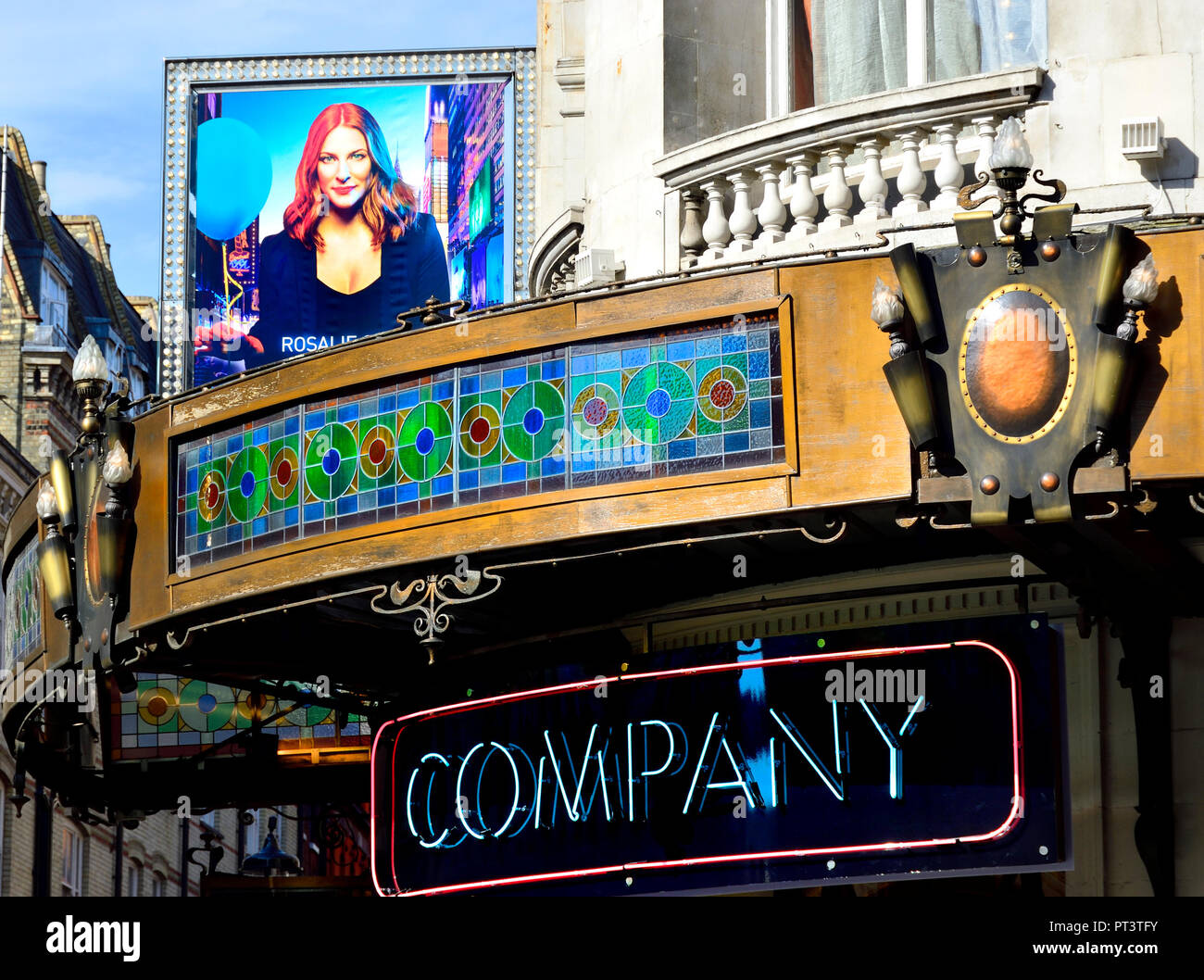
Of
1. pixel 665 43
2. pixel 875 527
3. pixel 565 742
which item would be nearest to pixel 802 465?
pixel 875 527

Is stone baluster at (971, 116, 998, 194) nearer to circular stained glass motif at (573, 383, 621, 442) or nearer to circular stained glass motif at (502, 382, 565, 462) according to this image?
circular stained glass motif at (573, 383, 621, 442)

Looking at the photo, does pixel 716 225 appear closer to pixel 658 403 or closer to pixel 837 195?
pixel 837 195

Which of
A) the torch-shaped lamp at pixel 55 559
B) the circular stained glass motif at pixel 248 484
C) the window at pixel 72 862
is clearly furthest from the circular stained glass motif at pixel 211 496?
the window at pixel 72 862

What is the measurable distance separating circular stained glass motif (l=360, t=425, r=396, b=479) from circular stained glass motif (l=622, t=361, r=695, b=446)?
1.95 m

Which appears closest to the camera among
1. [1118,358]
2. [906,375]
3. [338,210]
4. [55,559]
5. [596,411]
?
[1118,358]

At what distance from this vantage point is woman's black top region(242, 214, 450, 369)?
25656 mm

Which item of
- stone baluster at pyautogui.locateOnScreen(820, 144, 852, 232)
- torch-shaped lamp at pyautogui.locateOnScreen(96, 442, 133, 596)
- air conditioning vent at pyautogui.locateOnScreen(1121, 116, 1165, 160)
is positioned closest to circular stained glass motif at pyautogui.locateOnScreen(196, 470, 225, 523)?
Result: torch-shaped lamp at pyautogui.locateOnScreen(96, 442, 133, 596)

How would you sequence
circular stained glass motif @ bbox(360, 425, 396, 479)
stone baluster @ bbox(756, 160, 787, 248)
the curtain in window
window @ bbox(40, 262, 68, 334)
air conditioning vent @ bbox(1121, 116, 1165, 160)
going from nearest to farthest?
air conditioning vent @ bbox(1121, 116, 1165, 160) → circular stained glass motif @ bbox(360, 425, 396, 479) → stone baluster @ bbox(756, 160, 787, 248) → the curtain in window → window @ bbox(40, 262, 68, 334)

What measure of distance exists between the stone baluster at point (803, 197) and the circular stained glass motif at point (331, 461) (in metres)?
3.73

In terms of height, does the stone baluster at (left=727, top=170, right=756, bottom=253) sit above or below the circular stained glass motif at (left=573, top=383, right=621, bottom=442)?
above

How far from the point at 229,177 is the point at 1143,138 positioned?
14263 mm

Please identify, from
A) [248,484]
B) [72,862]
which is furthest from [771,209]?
[72,862]

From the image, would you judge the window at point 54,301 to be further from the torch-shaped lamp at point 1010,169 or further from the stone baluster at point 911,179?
the torch-shaped lamp at point 1010,169

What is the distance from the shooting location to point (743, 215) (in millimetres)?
16703
